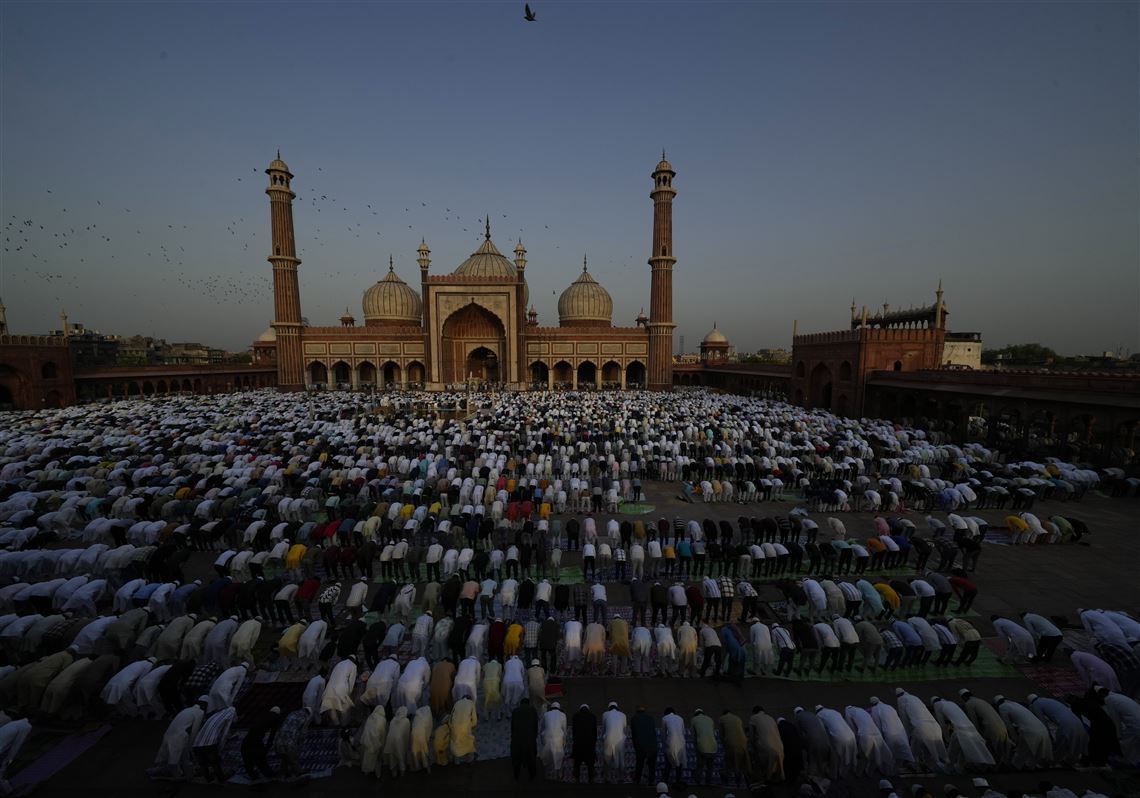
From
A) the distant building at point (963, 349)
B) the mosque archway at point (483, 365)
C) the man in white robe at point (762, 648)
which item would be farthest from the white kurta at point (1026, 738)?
the distant building at point (963, 349)

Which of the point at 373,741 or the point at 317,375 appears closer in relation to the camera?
the point at 373,741

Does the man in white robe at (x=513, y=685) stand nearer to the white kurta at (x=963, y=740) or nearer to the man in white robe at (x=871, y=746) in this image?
the man in white robe at (x=871, y=746)

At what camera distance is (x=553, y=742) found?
468cm

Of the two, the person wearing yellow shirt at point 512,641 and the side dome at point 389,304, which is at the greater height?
the side dome at point 389,304

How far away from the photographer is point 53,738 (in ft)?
17.3

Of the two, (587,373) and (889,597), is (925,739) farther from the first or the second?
(587,373)

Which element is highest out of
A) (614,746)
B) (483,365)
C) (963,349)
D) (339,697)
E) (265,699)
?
(963,349)

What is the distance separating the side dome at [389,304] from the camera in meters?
47.4

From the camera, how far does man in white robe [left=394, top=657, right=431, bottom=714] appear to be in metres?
5.13

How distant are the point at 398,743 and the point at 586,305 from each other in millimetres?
45541

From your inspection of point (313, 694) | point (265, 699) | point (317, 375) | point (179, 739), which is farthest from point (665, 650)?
point (317, 375)

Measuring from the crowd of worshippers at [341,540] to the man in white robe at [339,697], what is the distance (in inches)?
0.8

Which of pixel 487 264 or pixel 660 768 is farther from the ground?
pixel 487 264

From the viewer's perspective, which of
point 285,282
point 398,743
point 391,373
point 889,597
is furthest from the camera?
point 391,373
